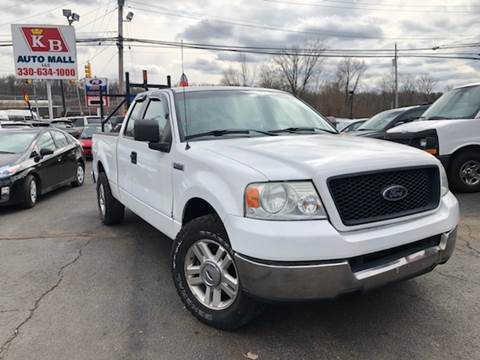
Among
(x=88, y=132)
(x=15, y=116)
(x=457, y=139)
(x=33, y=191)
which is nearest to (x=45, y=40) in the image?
(x=15, y=116)

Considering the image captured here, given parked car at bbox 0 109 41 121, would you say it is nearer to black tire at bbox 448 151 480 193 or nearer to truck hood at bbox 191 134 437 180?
black tire at bbox 448 151 480 193

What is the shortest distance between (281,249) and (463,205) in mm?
5378


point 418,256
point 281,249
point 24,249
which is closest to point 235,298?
point 281,249

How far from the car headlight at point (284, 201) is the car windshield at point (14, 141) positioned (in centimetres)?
680

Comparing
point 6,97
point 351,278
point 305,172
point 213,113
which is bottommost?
point 351,278

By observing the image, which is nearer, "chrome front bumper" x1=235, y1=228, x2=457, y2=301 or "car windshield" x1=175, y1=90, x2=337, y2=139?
"chrome front bumper" x1=235, y1=228, x2=457, y2=301

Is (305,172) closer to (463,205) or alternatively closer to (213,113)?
(213,113)

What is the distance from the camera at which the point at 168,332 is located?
3.10 metres

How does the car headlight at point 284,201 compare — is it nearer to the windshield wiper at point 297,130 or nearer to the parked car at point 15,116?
the windshield wiper at point 297,130

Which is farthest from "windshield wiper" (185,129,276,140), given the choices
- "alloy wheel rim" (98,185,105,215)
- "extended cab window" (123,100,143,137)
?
"alloy wheel rim" (98,185,105,215)

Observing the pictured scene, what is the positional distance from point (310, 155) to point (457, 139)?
5.54m

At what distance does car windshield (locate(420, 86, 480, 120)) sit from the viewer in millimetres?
7508

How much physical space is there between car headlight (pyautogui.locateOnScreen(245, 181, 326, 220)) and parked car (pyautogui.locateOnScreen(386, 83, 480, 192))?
5403 mm

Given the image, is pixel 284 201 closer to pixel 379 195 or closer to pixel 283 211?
pixel 283 211
